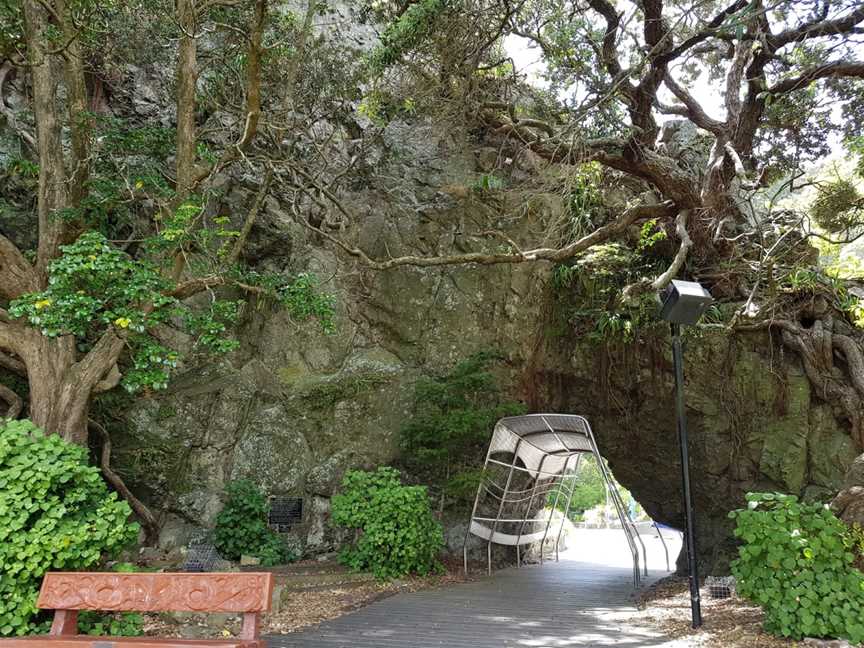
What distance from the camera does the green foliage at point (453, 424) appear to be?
962 cm

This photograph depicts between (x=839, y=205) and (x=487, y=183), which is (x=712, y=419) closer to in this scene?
(x=839, y=205)

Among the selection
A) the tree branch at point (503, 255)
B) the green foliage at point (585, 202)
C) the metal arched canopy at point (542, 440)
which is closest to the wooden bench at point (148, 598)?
the tree branch at point (503, 255)

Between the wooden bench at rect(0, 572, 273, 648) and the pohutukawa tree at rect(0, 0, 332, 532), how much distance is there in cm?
226

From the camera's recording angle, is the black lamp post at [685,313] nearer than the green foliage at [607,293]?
Yes

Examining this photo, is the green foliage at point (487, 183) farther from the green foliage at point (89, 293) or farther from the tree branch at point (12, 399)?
the tree branch at point (12, 399)

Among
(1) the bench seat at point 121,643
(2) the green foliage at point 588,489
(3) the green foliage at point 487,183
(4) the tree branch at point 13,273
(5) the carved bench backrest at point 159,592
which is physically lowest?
(2) the green foliage at point 588,489

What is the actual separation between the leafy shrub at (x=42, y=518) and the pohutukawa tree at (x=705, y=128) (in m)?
4.77

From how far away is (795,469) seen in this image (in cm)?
929

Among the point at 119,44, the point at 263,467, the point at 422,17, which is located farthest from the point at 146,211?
the point at 422,17

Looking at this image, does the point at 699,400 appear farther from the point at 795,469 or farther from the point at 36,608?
the point at 36,608

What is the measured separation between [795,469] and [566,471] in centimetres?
555

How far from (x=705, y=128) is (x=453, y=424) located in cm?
622

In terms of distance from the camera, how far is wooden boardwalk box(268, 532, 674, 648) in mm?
4914

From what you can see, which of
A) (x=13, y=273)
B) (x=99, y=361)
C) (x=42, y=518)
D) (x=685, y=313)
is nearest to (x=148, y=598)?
(x=42, y=518)
